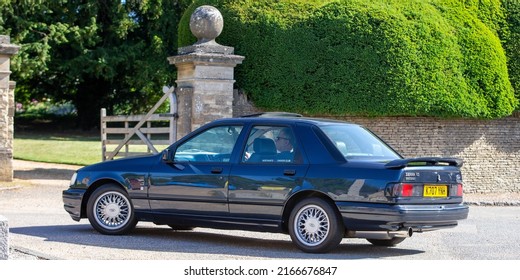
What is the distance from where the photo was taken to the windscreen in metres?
10.4

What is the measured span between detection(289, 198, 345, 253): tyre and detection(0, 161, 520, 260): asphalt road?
5.7 inches

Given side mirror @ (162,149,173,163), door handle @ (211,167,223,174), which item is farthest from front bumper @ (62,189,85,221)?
door handle @ (211,167,223,174)

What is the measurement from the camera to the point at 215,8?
1814cm

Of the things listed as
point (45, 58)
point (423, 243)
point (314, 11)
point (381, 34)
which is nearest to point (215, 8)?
point (314, 11)

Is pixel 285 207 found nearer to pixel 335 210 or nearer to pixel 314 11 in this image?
pixel 335 210

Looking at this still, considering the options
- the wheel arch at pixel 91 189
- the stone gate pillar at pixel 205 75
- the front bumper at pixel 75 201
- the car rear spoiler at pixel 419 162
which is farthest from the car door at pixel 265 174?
the stone gate pillar at pixel 205 75

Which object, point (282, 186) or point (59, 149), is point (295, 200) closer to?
point (282, 186)

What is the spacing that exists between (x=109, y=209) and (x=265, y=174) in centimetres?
219

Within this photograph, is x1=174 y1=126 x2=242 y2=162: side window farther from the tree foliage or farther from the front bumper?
the tree foliage

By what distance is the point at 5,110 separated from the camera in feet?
63.3

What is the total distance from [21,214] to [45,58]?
77.8ft

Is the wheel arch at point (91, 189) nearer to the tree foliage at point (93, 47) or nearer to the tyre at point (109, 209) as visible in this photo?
the tyre at point (109, 209)

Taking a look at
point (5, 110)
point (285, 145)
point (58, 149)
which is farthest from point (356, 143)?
point (58, 149)

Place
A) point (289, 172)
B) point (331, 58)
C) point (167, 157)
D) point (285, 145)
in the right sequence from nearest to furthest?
point (289, 172) < point (285, 145) < point (167, 157) < point (331, 58)
